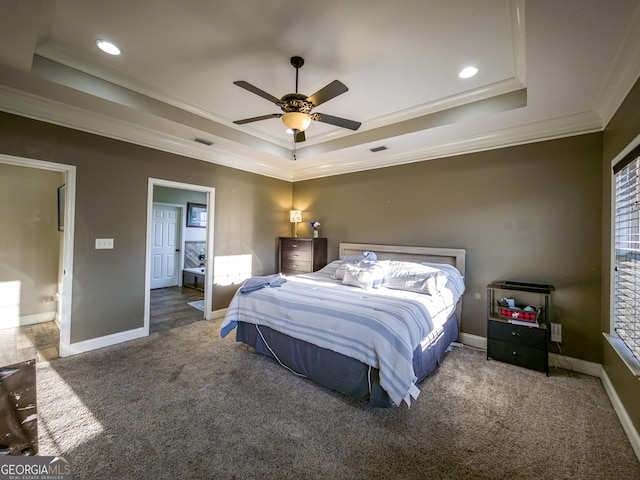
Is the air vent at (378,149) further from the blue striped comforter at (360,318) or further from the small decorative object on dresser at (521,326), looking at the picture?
the small decorative object on dresser at (521,326)

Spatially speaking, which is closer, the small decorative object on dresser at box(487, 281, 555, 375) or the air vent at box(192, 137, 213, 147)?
the small decorative object on dresser at box(487, 281, 555, 375)

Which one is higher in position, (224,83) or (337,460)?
(224,83)

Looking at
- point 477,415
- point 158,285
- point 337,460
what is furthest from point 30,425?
point 158,285

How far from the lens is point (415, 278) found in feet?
10.9

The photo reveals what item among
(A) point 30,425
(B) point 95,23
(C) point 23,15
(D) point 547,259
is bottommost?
(A) point 30,425

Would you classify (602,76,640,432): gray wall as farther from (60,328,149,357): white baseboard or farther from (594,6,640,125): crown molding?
(60,328,149,357): white baseboard

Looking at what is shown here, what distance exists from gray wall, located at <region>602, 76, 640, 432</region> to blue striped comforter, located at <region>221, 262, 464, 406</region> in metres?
1.32

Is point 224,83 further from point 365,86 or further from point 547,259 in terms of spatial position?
point 547,259

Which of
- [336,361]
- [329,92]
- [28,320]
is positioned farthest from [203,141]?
[28,320]

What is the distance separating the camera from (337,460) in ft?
5.58

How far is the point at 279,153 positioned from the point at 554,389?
4.57m

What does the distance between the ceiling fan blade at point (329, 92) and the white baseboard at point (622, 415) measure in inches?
122

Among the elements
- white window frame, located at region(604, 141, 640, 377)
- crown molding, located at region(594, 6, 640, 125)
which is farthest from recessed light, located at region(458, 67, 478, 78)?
white window frame, located at region(604, 141, 640, 377)

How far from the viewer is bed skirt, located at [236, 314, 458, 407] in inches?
87.5
